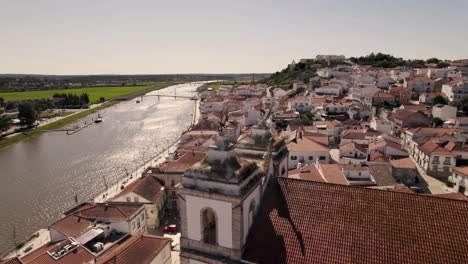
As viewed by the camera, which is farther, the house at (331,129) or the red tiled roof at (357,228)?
the house at (331,129)

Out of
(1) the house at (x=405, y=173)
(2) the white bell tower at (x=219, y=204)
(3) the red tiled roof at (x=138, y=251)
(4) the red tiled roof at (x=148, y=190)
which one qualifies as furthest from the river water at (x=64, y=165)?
(1) the house at (x=405, y=173)

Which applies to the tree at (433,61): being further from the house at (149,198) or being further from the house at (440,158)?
the house at (149,198)

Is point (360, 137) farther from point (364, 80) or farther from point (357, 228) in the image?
point (364, 80)

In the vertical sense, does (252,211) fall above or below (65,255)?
above

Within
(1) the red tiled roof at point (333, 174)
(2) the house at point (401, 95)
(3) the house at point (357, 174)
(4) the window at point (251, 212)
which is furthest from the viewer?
(2) the house at point (401, 95)

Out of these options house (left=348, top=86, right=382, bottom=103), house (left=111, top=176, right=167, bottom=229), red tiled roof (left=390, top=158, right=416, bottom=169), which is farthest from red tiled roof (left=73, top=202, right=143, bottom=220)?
house (left=348, top=86, right=382, bottom=103)

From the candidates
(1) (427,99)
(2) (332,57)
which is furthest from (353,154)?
(2) (332,57)
